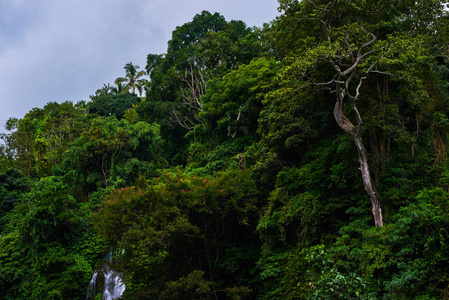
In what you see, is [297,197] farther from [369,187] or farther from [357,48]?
[357,48]

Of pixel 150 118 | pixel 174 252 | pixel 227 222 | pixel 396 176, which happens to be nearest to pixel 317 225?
pixel 396 176

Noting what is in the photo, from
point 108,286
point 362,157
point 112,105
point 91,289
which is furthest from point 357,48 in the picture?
point 112,105

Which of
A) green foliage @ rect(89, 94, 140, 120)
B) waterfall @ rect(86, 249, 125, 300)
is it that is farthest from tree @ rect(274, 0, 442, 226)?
green foliage @ rect(89, 94, 140, 120)

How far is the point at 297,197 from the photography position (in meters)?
12.9

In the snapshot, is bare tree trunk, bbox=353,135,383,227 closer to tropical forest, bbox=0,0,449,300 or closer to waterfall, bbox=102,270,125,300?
tropical forest, bbox=0,0,449,300

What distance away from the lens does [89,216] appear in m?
19.0

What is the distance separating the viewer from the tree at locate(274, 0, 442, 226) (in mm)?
10961

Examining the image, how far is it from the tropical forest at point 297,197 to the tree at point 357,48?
0.06m

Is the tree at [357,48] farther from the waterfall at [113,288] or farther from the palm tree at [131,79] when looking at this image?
the palm tree at [131,79]

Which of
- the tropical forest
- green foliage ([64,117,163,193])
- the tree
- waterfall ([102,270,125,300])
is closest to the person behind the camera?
the tropical forest

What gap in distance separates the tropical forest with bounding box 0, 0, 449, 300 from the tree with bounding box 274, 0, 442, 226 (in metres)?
0.06

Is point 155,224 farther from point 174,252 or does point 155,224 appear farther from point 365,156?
point 365,156

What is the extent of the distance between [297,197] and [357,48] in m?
5.11

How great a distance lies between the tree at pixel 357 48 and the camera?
36.0ft
